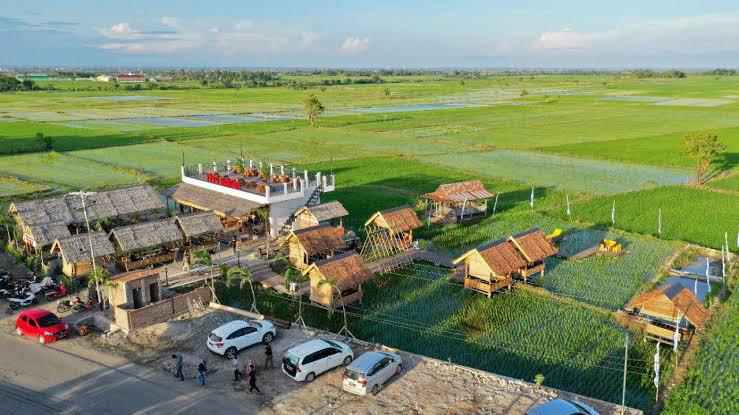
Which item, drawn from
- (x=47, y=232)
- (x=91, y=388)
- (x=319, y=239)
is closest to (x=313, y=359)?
(x=91, y=388)

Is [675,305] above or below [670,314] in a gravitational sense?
above

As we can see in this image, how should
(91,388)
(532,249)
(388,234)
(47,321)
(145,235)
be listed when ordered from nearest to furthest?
(91,388) < (47,321) < (532,249) < (145,235) < (388,234)

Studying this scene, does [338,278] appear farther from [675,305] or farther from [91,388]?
[675,305]

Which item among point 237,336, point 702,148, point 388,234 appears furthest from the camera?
point 702,148

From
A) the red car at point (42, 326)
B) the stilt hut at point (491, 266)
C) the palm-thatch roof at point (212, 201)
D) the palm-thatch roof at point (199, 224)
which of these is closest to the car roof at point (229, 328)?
the red car at point (42, 326)

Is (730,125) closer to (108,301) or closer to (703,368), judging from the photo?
(703,368)

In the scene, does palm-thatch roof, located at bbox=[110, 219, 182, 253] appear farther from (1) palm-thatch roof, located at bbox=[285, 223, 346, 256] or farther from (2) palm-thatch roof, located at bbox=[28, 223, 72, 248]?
(1) palm-thatch roof, located at bbox=[285, 223, 346, 256]

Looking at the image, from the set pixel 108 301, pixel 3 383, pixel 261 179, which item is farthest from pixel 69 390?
pixel 261 179

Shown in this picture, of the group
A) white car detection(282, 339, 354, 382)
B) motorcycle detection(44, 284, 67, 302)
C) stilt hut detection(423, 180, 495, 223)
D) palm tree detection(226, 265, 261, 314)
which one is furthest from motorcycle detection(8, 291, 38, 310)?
stilt hut detection(423, 180, 495, 223)
